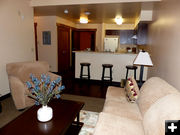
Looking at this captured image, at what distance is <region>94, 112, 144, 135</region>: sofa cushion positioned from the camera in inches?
55.9

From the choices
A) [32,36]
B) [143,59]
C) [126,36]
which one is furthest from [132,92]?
[126,36]

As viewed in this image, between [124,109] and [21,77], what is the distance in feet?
7.33

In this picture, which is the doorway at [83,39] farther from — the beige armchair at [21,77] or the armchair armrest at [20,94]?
the armchair armrest at [20,94]

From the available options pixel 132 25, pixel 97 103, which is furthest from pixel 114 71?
pixel 132 25

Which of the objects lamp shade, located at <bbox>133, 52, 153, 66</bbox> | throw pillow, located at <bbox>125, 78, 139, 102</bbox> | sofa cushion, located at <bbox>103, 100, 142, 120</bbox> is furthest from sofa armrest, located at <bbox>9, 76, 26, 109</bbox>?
lamp shade, located at <bbox>133, 52, 153, 66</bbox>

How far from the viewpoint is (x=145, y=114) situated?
158 centimetres

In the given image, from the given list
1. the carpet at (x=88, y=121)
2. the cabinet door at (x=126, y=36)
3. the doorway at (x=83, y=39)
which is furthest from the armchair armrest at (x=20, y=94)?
the cabinet door at (x=126, y=36)

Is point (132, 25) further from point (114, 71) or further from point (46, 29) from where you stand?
point (46, 29)

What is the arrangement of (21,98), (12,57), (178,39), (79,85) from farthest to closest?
1. (79,85)
2. (12,57)
3. (21,98)
4. (178,39)

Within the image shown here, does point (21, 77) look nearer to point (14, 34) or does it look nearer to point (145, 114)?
point (14, 34)

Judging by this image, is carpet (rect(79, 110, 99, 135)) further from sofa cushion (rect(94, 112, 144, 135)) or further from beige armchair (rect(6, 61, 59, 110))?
beige armchair (rect(6, 61, 59, 110))

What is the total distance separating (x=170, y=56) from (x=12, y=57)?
11.7 feet

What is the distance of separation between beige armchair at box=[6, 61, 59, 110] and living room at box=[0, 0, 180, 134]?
55cm

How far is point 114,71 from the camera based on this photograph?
4711 mm
